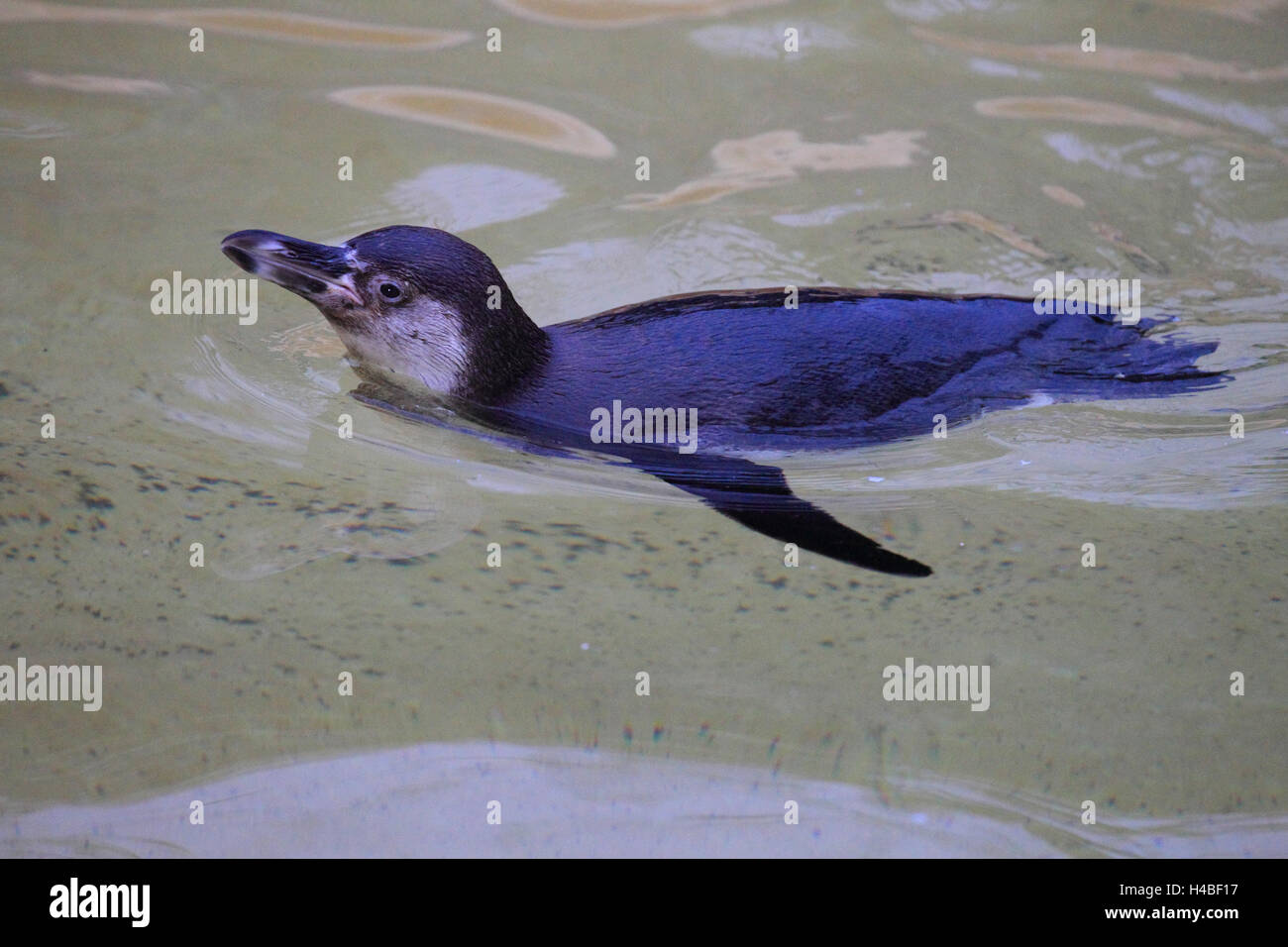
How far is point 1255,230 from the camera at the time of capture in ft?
23.5

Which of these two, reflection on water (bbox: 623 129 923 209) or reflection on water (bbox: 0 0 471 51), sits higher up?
reflection on water (bbox: 0 0 471 51)

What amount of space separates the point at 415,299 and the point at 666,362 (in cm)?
95

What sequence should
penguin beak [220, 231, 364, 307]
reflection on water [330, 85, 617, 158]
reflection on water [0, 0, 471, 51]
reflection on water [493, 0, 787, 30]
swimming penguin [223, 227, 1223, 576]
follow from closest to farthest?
1. penguin beak [220, 231, 364, 307]
2. swimming penguin [223, 227, 1223, 576]
3. reflection on water [330, 85, 617, 158]
4. reflection on water [0, 0, 471, 51]
5. reflection on water [493, 0, 787, 30]

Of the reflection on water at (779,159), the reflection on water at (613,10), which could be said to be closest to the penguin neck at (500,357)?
the reflection on water at (779,159)

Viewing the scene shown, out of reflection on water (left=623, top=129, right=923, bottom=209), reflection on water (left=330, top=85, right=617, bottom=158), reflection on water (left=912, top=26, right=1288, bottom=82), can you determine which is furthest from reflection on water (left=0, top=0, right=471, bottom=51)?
reflection on water (left=912, top=26, right=1288, bottom=82)

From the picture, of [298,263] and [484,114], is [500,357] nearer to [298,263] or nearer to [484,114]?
[298,263]

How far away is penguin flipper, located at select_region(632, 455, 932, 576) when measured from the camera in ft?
12.5

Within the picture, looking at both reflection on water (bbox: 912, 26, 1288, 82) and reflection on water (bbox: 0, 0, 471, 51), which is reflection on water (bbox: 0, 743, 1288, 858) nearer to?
reflection on water (bbox: 0, 0, 471, 51)

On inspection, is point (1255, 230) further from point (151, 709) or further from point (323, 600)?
point (151, 709)

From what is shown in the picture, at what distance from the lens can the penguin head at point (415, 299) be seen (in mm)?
4383

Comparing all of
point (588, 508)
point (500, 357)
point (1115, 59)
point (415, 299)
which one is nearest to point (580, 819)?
point (588, 508)

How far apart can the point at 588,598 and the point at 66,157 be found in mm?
4714

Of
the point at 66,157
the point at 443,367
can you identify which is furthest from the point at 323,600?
the point at 66,157
